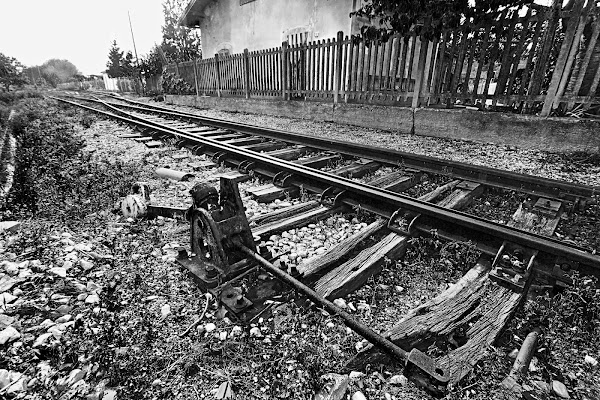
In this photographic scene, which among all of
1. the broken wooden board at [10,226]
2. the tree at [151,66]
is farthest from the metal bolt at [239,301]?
the tree at [151,66]

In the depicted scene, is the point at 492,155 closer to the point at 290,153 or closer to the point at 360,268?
the point at 290,153

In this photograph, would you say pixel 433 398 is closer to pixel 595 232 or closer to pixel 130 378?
pixel 130 378

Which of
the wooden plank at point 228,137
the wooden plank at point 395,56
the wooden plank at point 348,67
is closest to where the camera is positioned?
the wooden plank at point 228,137

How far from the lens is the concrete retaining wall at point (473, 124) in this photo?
5.30 meters

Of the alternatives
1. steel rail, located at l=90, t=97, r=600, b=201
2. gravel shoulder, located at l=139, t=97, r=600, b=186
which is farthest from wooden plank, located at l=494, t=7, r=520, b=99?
steel rail, located at l=90, t=97, r=600, b=201

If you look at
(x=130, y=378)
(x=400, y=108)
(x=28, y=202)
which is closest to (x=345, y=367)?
(x=130, y=378)

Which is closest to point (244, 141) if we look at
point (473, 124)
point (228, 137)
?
point (228, 137)

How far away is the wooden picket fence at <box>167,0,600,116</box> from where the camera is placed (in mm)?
5527

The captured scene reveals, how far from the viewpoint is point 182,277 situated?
7.43 ft

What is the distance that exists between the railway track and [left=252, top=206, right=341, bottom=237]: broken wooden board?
1 centimetres

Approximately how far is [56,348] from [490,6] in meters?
8.94

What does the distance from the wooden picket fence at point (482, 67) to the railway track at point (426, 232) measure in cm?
338

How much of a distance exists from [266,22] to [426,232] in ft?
53.4

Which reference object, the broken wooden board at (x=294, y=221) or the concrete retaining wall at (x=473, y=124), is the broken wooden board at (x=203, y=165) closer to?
the broken wooden board at (x=294, y=221)
